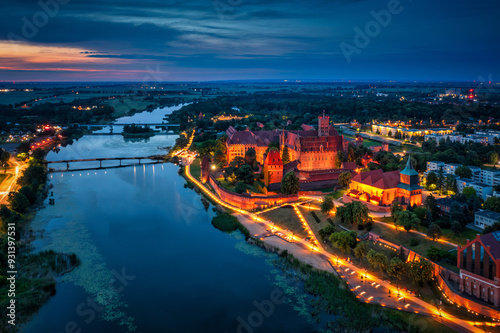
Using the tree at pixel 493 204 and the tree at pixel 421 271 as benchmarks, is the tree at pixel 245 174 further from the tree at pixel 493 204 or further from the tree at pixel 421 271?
the tree at pixel 421 271

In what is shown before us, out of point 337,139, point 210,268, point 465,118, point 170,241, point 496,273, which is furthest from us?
point 465,118

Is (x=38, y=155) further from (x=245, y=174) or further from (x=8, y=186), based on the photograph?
(x=245, y=174)

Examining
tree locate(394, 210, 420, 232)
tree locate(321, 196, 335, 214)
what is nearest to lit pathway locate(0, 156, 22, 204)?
tree locate(321, 196, 335, 214)

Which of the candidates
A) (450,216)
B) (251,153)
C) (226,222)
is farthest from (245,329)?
(251,153)

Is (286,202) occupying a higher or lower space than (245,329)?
higher

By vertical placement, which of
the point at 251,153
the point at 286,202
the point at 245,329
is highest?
the point at 251,153

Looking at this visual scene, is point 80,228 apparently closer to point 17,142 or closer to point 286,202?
point 286,202

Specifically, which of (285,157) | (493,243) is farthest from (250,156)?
(493,243)
